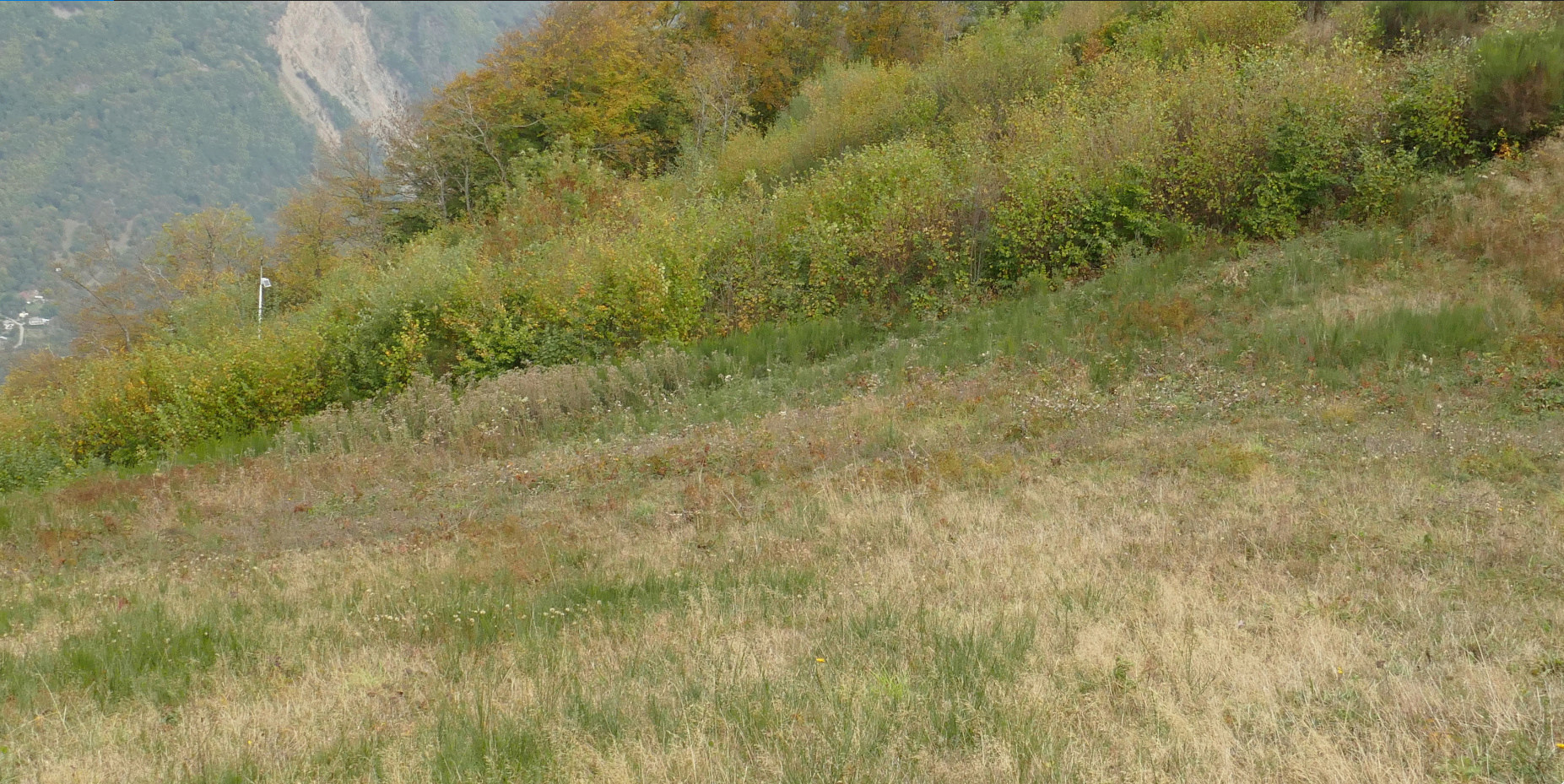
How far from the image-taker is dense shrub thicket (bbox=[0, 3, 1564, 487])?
19438mm

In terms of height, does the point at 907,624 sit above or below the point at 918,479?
above

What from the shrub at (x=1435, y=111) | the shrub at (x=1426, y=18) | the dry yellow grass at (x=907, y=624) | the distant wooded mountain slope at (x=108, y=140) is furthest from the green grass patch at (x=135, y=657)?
the distant wooded mountain slope at (x=108, y=140)

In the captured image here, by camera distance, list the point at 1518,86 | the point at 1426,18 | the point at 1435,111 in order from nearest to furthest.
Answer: the point at 1518,86 < the point at 1435,111 < the point at 1426,18

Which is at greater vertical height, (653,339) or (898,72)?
(898,72)

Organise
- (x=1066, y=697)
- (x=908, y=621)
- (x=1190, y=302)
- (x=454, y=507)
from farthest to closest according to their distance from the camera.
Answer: (x=1190, y=302), (x=454, y=507), (x=908, y=621), (x=1066, y=697)

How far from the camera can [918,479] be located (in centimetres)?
1013

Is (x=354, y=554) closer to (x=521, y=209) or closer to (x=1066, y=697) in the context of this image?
(x=1066, y=697)

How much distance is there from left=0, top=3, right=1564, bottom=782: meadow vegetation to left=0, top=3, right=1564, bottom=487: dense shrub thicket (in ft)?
0.45

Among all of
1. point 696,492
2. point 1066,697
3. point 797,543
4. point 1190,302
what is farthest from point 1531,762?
point 1190,302

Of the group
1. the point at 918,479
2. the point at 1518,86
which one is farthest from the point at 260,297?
the point at 1518,86

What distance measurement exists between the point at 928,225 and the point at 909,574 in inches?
633

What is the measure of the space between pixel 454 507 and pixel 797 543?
→ 5170 millimetres

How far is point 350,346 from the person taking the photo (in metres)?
22.9

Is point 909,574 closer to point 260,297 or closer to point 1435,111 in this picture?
point 1435,111
